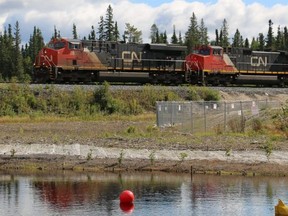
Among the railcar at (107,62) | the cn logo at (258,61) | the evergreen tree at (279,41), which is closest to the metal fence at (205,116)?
the railcar at (107,62)

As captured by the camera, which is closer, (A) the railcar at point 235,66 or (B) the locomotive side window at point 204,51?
(A) the railcar at point 235,66

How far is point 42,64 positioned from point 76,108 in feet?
20.3

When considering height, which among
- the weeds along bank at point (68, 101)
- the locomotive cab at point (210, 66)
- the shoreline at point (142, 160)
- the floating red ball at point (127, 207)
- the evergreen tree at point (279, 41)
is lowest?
the floating red ball at point (127, 207)

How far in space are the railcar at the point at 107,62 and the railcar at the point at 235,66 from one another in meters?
1.47

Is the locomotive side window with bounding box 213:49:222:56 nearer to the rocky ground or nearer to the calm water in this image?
the rocky ground

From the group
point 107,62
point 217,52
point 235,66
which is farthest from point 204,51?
point 107,62

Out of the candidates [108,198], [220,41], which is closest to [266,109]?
[108,198]

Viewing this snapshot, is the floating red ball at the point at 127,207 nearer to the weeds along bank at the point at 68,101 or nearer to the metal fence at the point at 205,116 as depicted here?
the metal fence at the point at 205,116

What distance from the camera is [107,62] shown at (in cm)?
4925

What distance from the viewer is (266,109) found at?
41.3 metres

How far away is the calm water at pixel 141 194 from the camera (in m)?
15.2

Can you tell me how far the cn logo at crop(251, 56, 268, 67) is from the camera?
5688cm

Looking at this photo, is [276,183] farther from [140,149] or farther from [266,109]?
[266,109]

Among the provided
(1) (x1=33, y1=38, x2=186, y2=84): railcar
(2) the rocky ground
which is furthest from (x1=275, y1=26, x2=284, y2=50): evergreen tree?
(2) the rocky ground
